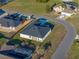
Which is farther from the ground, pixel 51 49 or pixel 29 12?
pixel 51 49

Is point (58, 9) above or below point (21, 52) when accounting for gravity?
below

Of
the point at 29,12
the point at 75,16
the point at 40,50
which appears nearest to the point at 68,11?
the point at 75,16

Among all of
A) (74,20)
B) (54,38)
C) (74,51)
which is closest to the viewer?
(74,51)

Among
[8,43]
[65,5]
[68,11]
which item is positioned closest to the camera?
[8,43]

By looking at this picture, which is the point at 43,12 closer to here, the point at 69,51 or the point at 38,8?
the point at 38,8

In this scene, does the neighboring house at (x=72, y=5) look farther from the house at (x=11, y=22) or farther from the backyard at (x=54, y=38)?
the house at (x=11, y=22)

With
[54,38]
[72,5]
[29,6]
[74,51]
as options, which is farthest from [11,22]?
[72,5]

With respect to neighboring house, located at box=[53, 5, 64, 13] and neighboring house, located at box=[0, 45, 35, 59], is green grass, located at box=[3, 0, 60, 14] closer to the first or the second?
neighboring house, located at box=[53, 5, 64, 13]

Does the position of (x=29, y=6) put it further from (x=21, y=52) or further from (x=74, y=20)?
(x=21, y=52)
